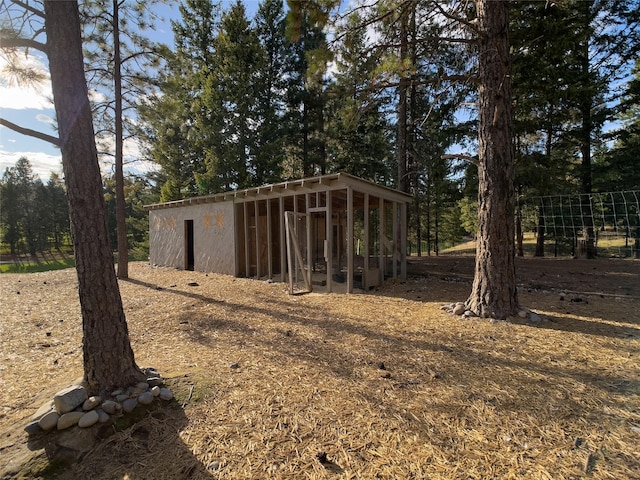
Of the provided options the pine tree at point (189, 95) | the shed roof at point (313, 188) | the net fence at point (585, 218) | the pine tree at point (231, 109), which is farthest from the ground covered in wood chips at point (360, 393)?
the pine tree at point (189, 95)

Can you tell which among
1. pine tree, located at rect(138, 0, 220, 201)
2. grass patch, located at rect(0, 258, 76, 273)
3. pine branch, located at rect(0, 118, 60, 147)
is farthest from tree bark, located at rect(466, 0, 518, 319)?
grass patch, located at rect(0, 258, 76, 273)

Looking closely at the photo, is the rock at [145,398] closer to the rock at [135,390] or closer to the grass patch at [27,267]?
the rock at [135,390]

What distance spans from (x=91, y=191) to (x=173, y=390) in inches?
68.1

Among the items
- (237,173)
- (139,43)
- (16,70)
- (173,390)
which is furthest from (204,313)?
(237,173)

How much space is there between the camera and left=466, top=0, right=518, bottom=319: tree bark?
15.0 ft

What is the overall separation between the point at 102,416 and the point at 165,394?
42 centimetres

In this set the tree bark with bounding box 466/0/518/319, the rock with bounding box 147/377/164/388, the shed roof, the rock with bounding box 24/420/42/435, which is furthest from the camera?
the shed roof

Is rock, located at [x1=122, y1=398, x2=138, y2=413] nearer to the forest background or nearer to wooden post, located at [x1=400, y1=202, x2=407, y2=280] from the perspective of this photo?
the forest background

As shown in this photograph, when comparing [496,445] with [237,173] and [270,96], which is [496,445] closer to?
[237,173]

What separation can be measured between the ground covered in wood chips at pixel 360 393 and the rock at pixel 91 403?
0.95 feet

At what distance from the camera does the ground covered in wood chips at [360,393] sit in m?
1.85

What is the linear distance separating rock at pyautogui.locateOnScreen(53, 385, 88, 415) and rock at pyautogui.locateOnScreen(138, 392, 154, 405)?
36cm

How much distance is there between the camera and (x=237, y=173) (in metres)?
16.3

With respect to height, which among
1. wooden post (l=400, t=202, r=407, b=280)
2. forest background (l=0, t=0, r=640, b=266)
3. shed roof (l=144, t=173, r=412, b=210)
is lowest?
wooden post (l=400, t=202, r=407, b=280)
